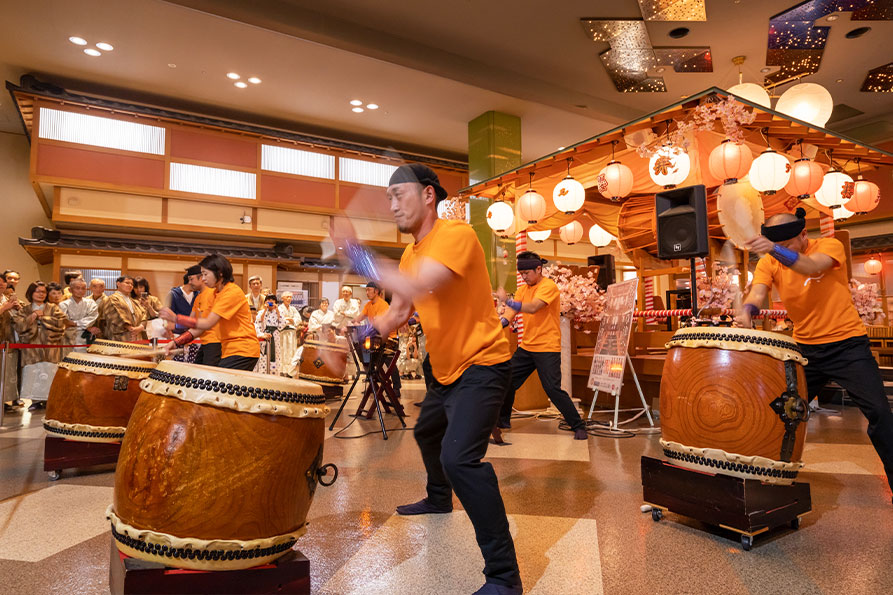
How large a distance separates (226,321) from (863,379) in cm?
359

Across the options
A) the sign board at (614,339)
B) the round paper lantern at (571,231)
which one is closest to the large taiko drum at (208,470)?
the sign board at (614,339)

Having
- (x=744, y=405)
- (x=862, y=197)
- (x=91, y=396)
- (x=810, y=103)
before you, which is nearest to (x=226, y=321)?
(x=91, y=396)

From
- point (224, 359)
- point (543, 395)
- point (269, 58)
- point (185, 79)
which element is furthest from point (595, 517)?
point (185, 79)

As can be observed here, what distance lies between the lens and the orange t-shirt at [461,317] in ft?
6.03

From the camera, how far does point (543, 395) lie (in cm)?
623

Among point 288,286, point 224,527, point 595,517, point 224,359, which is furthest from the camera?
point 288,286

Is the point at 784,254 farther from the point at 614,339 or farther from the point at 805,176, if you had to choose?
the point at 805,176

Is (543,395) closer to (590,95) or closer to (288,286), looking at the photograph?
(590,95)

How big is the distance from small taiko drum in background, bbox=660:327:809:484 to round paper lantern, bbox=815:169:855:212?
4858 millimetres

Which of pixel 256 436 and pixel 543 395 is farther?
pixel 543 395

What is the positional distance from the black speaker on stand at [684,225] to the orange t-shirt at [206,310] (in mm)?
2965

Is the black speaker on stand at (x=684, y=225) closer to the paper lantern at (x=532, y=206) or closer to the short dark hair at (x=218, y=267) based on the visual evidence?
the short dark hair at (x=218, y=267)

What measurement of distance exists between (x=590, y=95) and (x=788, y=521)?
7625 millimetres

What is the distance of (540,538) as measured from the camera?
2184 millimetres
